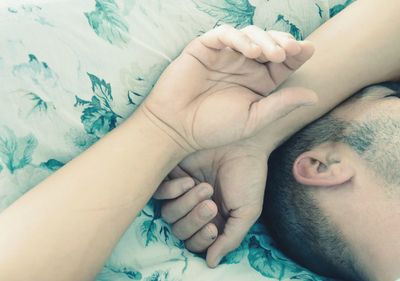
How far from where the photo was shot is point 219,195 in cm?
84

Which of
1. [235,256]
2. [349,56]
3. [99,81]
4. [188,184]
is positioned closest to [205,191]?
[188,184]

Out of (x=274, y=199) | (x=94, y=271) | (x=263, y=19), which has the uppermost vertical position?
(x=263, y=19)

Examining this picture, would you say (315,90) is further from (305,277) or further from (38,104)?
(38,104)

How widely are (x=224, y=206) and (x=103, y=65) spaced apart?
0.32 metres

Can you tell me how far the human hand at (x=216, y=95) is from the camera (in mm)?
725

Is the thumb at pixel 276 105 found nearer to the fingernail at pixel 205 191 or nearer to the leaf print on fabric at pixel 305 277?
the fingernail at pixel 205 191

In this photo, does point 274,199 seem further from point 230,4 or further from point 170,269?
point 230,4

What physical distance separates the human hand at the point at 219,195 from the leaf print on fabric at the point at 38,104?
231mm

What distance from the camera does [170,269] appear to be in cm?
80

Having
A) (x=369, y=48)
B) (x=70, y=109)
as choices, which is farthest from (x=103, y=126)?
(x=369, y=48)

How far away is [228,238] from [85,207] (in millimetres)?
254

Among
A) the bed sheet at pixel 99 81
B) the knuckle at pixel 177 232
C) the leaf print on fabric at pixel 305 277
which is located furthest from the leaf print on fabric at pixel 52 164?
the leaf print on fabric at pixel 305 277

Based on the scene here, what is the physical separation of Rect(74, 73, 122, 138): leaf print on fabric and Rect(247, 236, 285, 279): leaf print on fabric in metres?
0.34

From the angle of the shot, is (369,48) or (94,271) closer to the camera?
(94,271)
